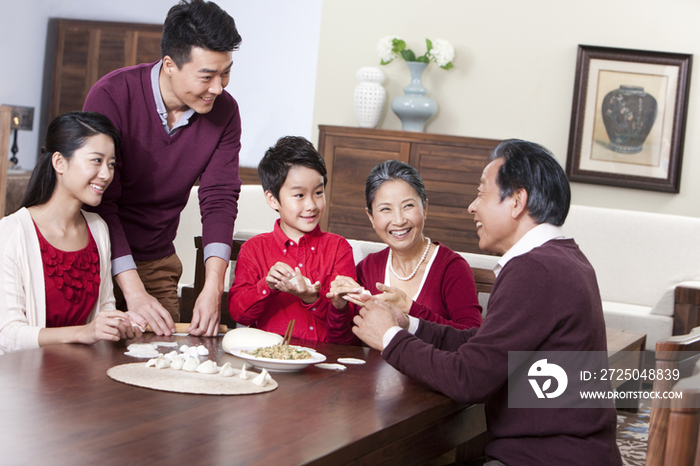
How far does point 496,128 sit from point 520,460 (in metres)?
4.51

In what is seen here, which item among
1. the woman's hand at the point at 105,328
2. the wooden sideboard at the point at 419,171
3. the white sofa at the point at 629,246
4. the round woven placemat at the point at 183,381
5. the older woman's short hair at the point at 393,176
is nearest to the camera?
the round woven placemat at the point at 183,381

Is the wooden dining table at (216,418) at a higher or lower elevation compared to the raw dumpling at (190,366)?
lower

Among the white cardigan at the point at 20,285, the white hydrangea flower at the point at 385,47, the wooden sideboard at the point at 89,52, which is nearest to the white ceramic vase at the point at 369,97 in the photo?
the white hydrangea flower at the point at 385,47

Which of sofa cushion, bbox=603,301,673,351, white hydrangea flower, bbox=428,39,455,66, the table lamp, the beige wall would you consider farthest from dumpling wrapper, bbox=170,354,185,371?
the table lamp

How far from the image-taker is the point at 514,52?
218 inches

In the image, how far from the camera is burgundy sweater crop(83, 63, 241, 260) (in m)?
2.12

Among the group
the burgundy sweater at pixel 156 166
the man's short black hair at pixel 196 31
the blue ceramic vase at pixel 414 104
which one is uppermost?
the blue ceramic vase at pixel 414 104

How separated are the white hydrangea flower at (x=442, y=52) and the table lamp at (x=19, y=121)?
4.40m

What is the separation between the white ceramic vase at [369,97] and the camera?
17.9 feet

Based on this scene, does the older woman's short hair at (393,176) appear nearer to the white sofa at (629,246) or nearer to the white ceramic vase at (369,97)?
the white sofa at (629,246)

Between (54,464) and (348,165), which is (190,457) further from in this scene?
(348,165)

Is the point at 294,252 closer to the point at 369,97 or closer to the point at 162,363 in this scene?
the point at 162,363

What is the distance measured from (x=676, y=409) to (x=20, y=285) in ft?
4.99

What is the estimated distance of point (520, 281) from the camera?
4.57 feet
